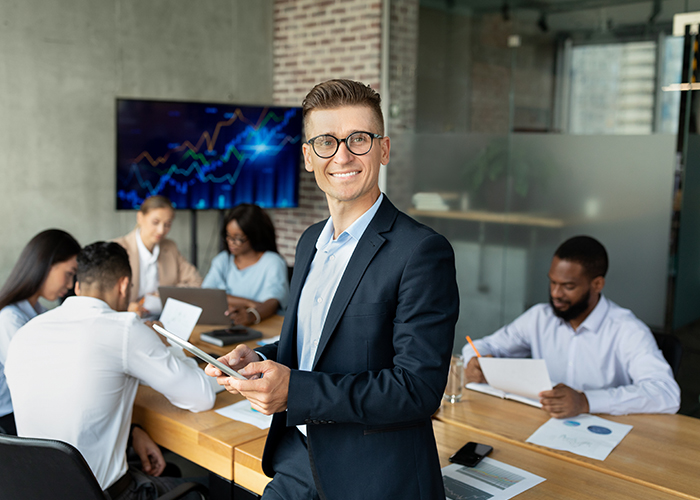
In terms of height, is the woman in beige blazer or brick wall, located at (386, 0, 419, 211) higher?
brick wall, located at (386, 0, 419, 211)

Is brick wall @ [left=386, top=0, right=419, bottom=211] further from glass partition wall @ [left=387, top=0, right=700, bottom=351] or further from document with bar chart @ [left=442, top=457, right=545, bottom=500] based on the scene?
document with bar chart @ [left=442, top=457, right=545, bottom=500]

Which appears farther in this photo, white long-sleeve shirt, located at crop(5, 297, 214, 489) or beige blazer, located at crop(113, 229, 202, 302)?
beige blazer, located at crop(113, 229, 202, 302)

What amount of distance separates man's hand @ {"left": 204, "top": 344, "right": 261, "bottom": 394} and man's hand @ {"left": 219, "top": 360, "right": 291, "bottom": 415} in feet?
0.11

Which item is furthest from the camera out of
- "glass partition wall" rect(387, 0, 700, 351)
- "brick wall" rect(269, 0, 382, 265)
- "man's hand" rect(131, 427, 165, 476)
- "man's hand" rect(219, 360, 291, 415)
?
"brick wall" rect(269, 0, 382, 265)

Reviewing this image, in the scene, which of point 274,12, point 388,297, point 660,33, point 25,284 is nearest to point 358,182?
point 388,297

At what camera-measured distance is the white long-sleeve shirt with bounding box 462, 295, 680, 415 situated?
2.33 m

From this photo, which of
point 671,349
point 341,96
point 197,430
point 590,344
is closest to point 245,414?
point 197,430

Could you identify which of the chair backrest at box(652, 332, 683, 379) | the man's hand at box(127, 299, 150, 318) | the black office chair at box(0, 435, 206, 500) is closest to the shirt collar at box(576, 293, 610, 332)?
the chair backrest at box(652, 332, 683, 379)

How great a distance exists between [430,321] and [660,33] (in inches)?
143

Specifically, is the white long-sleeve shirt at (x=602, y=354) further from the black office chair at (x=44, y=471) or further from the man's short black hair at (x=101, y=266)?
the black office chair at (x=44, y=471)

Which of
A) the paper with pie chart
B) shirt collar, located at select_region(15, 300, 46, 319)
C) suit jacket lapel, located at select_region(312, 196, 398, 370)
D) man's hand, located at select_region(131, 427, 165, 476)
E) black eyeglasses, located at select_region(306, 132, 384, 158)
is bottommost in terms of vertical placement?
man's hand, located at select_region(131, 427, 165, 476)

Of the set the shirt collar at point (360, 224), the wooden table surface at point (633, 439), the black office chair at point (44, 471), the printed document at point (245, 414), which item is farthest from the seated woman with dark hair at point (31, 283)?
the wooden table surface at point (633, 439)

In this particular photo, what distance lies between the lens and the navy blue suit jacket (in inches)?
49.3

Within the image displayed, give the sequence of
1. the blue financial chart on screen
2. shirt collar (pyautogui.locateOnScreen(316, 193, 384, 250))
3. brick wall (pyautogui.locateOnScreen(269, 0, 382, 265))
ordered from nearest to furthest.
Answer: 1. shirt collar (pyautogui.locateOnScreen(316, 193, 384, 250))
2. the blue financial chart on screen
3. brick wall (pyautogui.locateOnScreen(269, 0, 382, 265))
